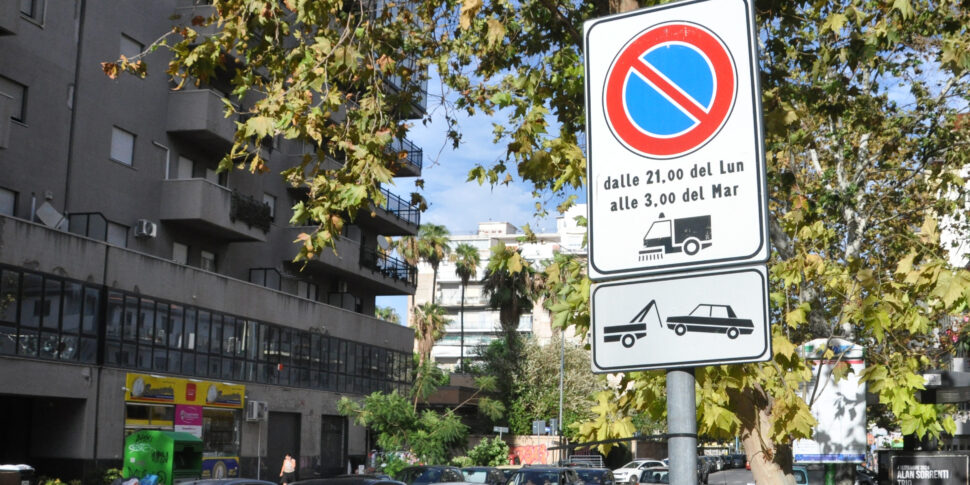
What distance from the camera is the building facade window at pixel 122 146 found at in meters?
32.0

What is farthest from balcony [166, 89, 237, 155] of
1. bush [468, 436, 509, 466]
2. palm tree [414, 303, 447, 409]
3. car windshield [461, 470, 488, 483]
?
palm tree [414, 303, 447, 409]

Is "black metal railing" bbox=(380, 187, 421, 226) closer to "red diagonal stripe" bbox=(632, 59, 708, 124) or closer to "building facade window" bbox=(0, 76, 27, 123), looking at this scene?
"building facade window" bbox=(0, 76, 27, 123)

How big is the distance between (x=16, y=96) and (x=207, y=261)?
10.6 metres

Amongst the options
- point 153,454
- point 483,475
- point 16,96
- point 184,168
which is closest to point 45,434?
point 153,454

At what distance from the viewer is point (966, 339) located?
50.5 feet

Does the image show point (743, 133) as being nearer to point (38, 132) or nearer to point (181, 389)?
point (38, 132)

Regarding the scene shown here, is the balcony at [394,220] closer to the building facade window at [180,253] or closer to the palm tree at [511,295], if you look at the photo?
the building facade window at [180,253]

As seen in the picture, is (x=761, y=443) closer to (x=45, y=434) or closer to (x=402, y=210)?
(x=45, y=434)

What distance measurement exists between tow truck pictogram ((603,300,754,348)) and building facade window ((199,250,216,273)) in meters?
35.2

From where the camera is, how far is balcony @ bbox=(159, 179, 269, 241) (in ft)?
112

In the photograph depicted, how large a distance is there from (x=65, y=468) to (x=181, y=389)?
5003mm

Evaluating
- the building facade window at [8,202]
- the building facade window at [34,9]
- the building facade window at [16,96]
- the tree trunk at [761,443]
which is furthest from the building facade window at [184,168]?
the tree trunk at [761,443]

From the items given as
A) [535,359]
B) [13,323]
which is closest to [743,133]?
[13,323]

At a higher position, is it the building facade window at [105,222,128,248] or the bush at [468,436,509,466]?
the building facade window at [105,222,128,248]
